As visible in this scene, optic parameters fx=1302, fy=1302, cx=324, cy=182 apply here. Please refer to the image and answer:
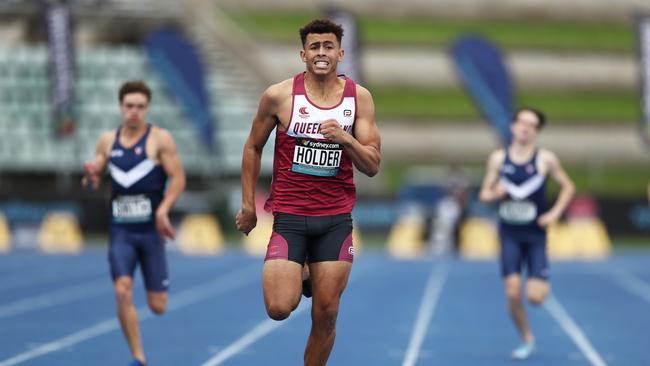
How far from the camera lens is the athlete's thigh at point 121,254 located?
9852 mm

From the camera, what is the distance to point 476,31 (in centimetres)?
4709

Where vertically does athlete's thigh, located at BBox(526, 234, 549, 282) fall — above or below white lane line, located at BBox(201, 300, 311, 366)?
above

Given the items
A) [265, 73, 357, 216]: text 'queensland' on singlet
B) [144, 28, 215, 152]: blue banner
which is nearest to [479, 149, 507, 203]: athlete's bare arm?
[265, 73, 357, 216]: text 'queensland' on singlet

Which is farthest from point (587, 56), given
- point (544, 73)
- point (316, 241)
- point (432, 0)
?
point (316, 241)

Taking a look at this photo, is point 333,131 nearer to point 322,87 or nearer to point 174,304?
point 322,87

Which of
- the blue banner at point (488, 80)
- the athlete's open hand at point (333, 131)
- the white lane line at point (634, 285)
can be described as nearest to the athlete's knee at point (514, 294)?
the athlete's open hand at point (333, 131)

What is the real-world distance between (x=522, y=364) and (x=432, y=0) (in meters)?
39.4

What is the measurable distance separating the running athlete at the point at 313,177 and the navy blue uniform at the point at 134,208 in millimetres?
2597

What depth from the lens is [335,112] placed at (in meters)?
7.29

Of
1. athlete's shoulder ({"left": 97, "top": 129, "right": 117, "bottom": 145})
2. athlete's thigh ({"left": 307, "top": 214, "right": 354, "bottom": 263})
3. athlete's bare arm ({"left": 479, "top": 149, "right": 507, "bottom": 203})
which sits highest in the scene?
athlete's shoulder ({"left": 97, "top": 129, "right": 117, "bottom": 145})

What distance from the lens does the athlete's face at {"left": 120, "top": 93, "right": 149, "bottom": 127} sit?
995cm

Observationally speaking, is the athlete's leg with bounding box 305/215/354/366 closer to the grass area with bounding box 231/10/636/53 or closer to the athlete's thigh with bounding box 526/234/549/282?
the athlete's thigh with bounding box 526/234/549/282

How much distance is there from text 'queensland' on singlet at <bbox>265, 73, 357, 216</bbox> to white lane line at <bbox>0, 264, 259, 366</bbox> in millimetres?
3746

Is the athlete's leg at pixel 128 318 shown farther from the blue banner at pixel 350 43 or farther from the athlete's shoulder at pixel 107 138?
the blue banner at pixel 350 43
